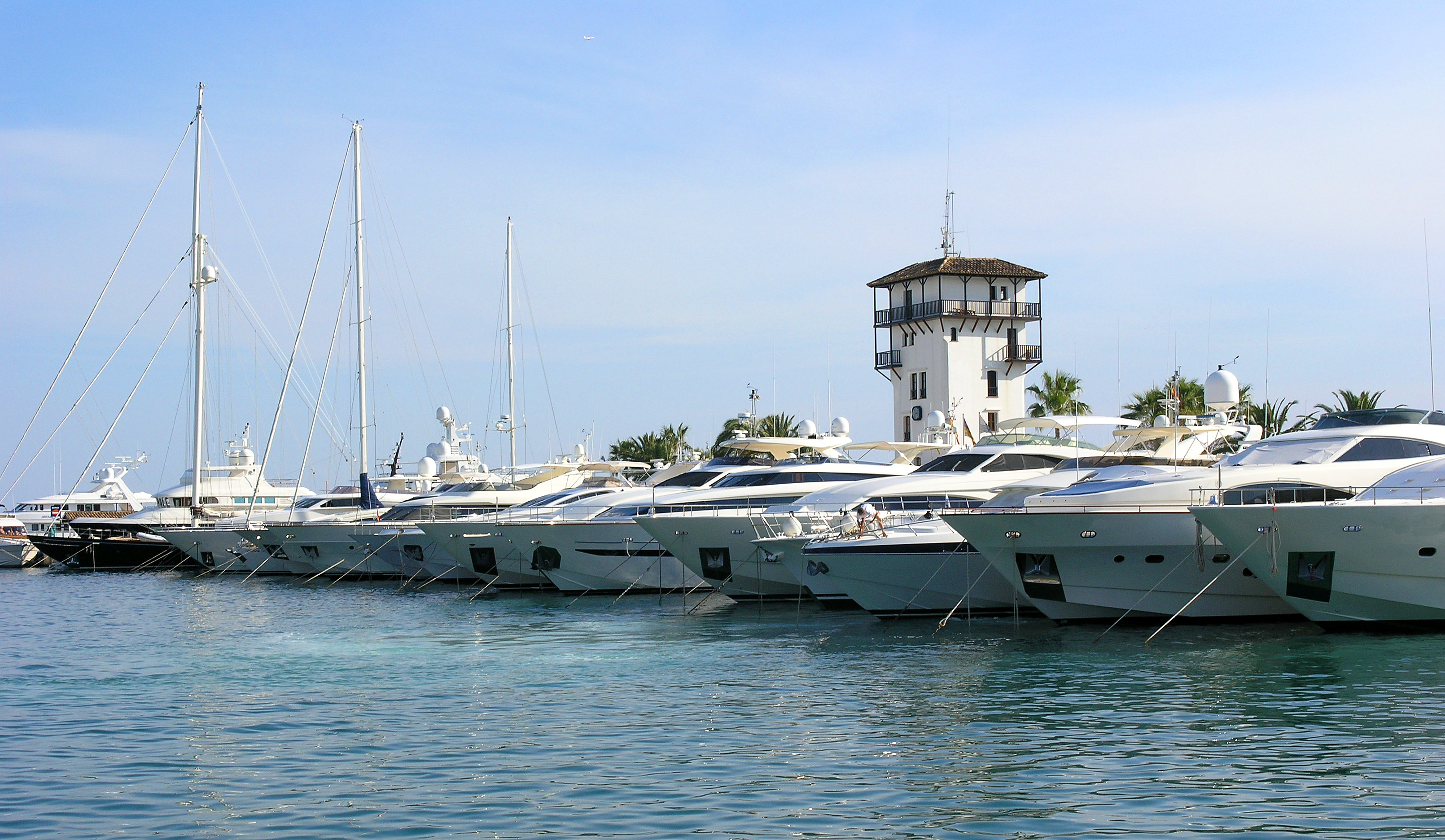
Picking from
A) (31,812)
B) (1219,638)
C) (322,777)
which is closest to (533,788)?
(322,777)

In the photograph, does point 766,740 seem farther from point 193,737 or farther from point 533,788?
point 193,737

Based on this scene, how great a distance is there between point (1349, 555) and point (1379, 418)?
5.77m

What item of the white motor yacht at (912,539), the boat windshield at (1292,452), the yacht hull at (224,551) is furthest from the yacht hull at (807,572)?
the yacht hull at (224,551)

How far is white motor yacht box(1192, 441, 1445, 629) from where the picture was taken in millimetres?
18859

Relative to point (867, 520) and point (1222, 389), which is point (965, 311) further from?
point (867, 520)

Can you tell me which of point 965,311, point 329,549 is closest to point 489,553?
point 329,549

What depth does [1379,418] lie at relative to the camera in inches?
940

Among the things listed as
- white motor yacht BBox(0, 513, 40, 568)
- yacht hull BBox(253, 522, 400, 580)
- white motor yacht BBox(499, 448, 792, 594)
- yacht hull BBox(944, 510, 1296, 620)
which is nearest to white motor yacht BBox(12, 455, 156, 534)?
white motor yacht BBox(0, 513, 40, 568)

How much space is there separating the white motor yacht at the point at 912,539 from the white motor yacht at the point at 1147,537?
4.08 ft

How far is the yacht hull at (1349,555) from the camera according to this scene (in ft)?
61.9

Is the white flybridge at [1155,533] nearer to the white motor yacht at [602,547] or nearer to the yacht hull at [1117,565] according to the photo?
the yacht hull at [1117,565]

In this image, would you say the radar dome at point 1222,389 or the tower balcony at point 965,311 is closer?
the radar dome at point 1222,389

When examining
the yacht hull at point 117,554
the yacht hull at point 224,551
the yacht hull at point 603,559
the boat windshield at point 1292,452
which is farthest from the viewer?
the yacht hull at point 117,554

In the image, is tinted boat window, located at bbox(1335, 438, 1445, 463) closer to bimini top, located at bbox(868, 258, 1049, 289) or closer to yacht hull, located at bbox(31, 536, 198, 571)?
bimini top, located at bbox(868, 258, 1049, 289)
